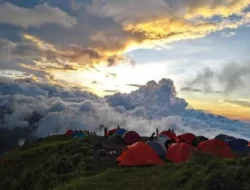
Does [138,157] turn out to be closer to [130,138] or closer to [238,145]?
[130,138]

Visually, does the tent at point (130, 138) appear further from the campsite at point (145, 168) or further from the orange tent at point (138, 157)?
the orange tent at point (138, 157)

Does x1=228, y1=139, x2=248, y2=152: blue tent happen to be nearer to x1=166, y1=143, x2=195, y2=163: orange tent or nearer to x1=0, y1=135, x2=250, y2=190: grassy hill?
x1=166, y1=143, x2=195, y2=163: orange tent

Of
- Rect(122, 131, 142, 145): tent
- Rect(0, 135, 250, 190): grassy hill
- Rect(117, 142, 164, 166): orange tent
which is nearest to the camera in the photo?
Rect(0, 135, 250, 190): grassy hill

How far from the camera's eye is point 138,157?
34.0 metres

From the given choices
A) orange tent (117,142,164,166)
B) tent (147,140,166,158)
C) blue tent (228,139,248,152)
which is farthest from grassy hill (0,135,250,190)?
blue tent (228,139,248,152)

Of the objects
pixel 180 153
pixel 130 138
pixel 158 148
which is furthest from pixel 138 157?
pixel 130 138

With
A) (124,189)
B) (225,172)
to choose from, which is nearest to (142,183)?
(124,189)

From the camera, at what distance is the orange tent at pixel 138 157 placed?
33.9 metres

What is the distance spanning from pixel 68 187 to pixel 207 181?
11853 millimetres

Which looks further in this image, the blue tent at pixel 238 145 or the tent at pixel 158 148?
the blue tent at pixel 238 145

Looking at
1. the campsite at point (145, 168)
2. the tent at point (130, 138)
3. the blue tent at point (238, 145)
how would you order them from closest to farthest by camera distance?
the campsite at point (145, 168) < the blue tent at point (238, 145) < the tent at point (130, 138)

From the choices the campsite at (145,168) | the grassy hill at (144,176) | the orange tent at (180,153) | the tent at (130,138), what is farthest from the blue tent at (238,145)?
the grassy hill at (144,176)

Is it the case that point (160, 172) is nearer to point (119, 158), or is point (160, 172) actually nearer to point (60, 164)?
point (119, 158)

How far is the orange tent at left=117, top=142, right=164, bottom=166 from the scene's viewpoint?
33.9m
